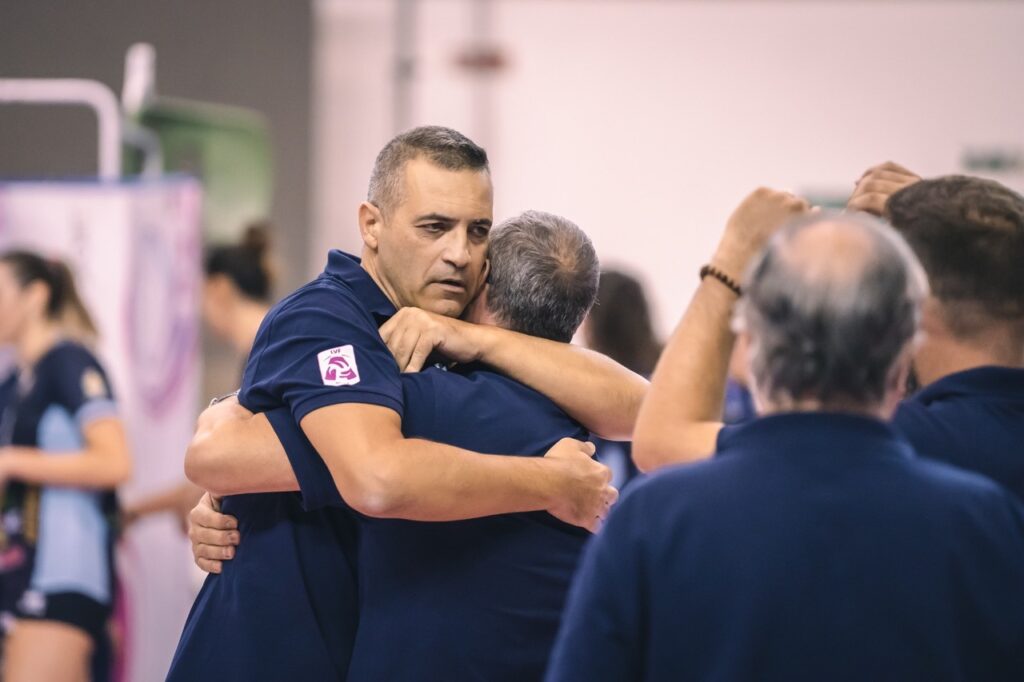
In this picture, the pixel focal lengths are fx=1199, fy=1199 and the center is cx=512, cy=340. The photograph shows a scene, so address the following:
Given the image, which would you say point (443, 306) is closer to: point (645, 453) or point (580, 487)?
point (580, 487)

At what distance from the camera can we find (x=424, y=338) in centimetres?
195

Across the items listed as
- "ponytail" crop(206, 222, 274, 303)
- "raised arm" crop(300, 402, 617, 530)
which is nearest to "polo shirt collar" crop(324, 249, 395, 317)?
"raised arm" crop(300, 402, 617, 530)

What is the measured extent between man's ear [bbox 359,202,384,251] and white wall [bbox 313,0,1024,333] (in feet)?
21.6

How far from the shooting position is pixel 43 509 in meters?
4.07

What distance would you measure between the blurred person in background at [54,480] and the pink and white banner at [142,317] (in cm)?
11

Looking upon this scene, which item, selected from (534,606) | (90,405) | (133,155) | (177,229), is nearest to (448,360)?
(534,606)

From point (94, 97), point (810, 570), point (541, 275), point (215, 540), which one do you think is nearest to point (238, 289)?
point (94, 97)

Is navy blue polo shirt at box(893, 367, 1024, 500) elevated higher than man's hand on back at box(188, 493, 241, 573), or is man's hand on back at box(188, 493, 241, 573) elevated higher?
navy blue polo shirt at box(893, 367, 1024, 500)

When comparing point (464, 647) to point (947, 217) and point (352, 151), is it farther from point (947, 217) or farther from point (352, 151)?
point (352, 151)

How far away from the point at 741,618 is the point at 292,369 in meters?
0.87

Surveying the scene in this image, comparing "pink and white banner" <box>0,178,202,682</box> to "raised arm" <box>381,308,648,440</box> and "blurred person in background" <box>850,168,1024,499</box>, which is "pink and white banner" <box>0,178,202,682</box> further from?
"blurred person in background" <box>850,168,1024,499</box>

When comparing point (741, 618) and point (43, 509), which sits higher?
point (741, 618)

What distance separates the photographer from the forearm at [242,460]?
1.88 meters

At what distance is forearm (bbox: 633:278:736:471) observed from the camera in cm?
157
